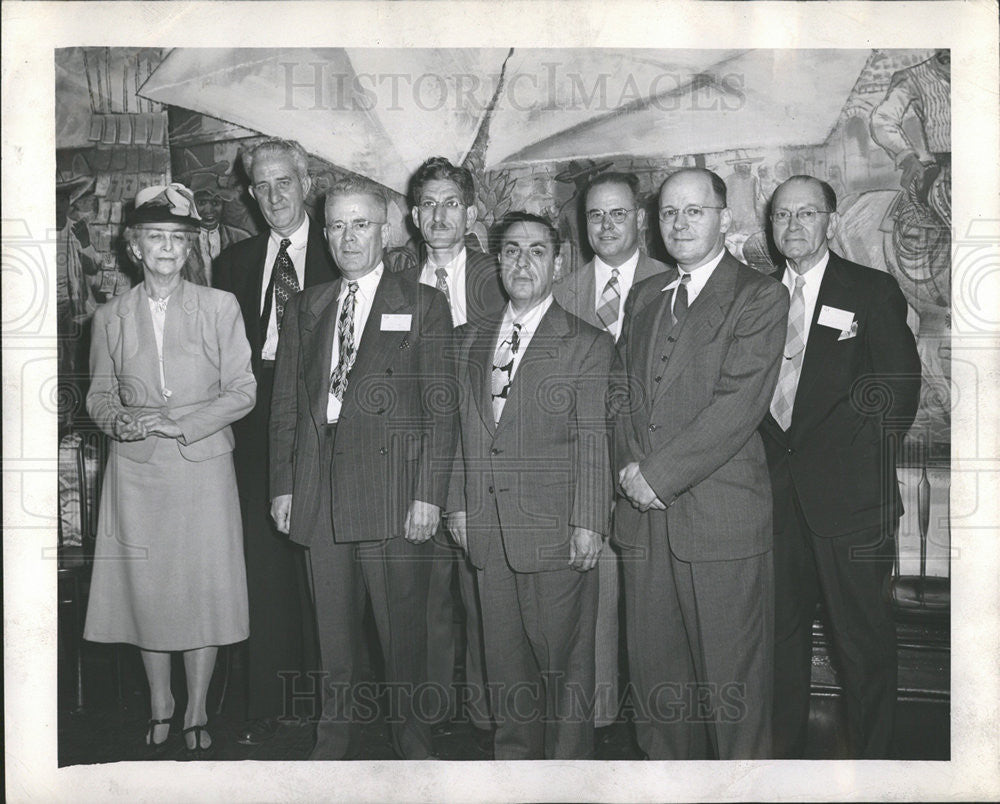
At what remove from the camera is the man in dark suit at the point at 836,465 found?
307cm

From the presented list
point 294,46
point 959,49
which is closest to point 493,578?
point 294,46

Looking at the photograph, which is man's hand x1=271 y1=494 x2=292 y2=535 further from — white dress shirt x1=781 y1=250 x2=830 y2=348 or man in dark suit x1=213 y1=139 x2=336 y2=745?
white dress shirt x1=781 y1=250 x2=830 y2=348

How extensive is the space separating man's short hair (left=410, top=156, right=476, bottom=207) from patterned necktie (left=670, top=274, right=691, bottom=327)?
813mm

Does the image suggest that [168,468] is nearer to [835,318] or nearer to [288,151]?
[288,151]

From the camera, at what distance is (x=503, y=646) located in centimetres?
301

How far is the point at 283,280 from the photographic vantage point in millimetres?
3301

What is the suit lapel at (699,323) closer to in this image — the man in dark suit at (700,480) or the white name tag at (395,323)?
the man in dark suit at (700,480)

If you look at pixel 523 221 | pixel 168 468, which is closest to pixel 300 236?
pixel 523 221

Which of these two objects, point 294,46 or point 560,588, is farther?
point 294,46

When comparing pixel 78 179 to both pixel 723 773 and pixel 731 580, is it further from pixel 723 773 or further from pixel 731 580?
pixel 723 773

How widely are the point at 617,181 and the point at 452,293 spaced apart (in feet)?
2.35

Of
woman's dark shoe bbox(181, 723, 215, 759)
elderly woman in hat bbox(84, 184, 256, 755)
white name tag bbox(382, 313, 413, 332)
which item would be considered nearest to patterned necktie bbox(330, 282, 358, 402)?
white name tag bbox(382, 313, 413, 332)

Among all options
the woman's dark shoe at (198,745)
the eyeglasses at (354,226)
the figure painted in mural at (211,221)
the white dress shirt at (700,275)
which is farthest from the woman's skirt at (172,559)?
the white dress shirt at (700,275)

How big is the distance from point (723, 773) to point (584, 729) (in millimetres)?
534
